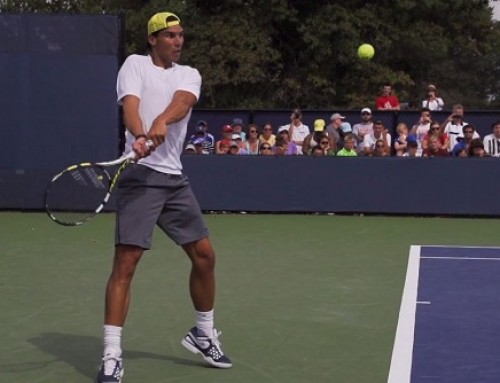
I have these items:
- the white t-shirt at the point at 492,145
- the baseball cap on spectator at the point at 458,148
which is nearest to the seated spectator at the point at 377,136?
the baseball cap on spectator at the point at 458,148

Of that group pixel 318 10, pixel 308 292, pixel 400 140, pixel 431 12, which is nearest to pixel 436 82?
pixel 431 12

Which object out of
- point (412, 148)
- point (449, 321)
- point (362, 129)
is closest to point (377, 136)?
point (362, 129)

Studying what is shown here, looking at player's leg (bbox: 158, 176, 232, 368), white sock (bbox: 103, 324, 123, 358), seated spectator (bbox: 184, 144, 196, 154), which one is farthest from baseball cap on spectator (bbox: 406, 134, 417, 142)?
white sock (bbox: 103, 324, 123, 358)

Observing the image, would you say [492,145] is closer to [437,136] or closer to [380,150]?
[437,136]

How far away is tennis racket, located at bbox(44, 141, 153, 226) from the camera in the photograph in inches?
237

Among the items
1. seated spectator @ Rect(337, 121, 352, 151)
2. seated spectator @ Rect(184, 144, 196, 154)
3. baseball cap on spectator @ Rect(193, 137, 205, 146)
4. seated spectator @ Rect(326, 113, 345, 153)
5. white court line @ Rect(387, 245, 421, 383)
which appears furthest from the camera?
seated spectator @ Rect(337, 121, 352, 151)

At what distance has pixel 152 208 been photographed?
19.5 ft

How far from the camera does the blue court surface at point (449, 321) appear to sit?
20.6 ft

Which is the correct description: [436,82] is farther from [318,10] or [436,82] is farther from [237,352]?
[237,352]

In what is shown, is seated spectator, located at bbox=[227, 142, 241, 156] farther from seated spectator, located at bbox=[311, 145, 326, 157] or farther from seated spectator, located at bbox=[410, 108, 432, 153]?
seated spectator, located at bbox=[410, 108, 432, 153]

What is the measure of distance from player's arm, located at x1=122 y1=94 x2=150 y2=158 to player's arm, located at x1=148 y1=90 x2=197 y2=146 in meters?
0.05

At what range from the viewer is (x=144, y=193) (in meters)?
5.95

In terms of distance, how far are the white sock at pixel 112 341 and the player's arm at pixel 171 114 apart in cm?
99

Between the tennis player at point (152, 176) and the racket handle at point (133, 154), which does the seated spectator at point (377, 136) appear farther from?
the racket handle at point (133, 154)
